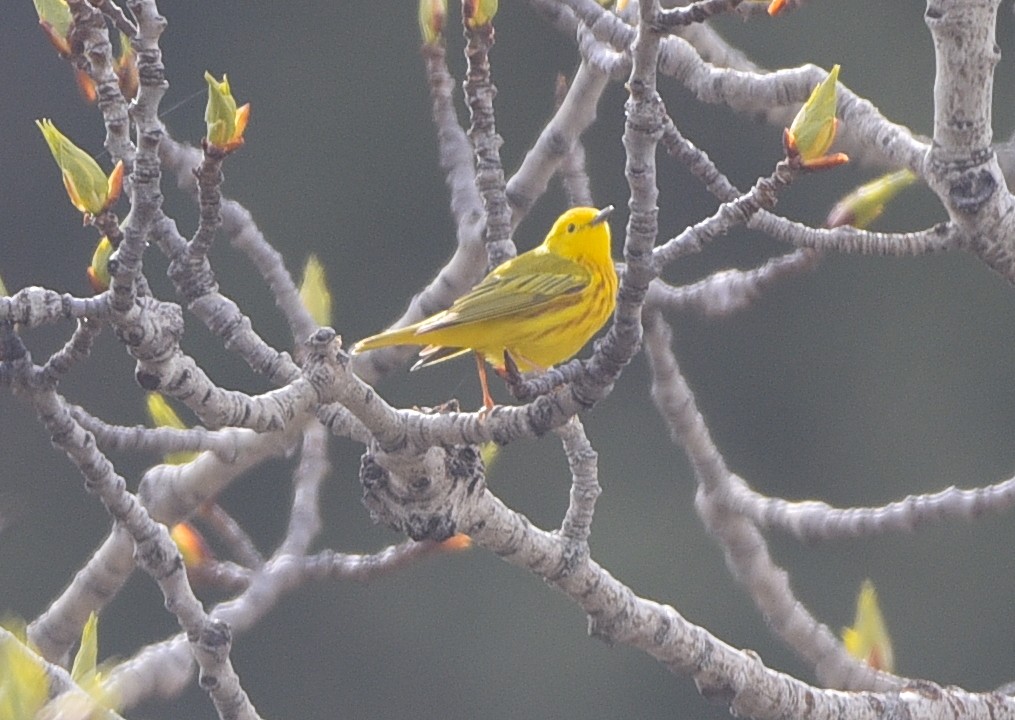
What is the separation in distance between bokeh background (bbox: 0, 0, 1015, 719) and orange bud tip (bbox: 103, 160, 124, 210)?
710 cm

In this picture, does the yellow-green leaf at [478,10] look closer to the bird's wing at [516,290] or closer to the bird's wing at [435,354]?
the bird's wing at [516,290]

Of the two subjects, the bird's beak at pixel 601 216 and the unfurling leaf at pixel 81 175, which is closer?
the unfurling leaf at pixel 81 175

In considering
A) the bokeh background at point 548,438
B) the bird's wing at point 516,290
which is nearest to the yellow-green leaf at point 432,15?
the bird's wing at point 516,290

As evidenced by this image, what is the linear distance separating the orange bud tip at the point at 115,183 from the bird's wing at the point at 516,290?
0.82 meters

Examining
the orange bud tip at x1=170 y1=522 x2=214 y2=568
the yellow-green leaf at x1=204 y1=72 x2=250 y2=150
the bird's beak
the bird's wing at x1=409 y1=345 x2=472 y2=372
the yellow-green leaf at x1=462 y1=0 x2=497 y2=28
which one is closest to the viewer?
the yellow-green leaf at x1=204 y1=72 x2=250 y2=150

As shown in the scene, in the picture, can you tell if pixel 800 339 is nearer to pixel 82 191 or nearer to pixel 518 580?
pixel 518 580

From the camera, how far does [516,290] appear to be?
2.92 metres

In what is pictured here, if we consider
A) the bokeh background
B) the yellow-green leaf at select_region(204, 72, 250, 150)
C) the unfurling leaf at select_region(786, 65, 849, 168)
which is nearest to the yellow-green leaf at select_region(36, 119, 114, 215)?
the yellow-green leaf at select_region(204, 72, 250, 150)

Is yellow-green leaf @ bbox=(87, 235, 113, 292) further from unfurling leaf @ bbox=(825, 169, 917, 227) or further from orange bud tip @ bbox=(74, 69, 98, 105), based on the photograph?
unfurling leaf @ bbox=(825, 169, 917, 227)

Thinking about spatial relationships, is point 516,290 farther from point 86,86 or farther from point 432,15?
point 86,86

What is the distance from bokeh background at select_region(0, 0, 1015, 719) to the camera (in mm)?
9570

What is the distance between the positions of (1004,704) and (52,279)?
23.9ft

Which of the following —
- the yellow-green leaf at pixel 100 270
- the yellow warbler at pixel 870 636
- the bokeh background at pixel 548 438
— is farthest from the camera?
the bokeh background at pixel 548 438

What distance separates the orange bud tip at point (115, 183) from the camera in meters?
1.93
